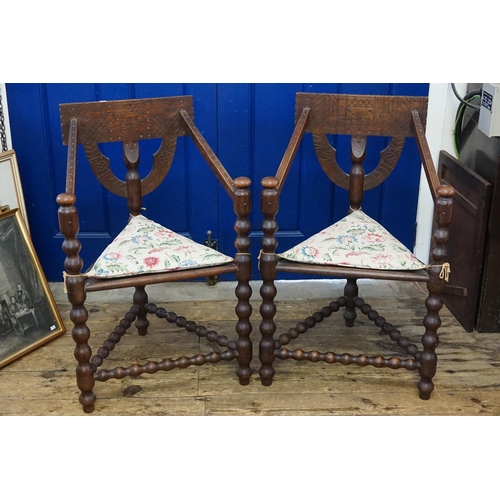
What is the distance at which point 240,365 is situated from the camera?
2336 millimetres

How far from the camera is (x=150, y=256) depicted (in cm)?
216

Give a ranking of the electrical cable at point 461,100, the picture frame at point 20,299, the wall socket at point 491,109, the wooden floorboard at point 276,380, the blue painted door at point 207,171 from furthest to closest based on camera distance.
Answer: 1. the blue painted door at point 207,171
2. the electrical cable at point 461,100
3. the picture frame at point 20,299
4. the wall socket at point 491,109
5. the wooden floorboard at point 276,380

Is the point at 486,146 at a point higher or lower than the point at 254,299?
higher

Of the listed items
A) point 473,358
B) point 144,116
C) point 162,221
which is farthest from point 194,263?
point 473,358

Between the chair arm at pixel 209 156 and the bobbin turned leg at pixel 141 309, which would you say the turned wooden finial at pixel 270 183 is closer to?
the chair arm at pixel 209 156

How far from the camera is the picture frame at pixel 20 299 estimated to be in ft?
8.16

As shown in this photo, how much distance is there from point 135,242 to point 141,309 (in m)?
0.46

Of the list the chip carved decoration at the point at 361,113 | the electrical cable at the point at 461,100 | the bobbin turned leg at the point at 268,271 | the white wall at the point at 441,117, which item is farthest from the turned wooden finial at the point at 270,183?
the white wall at the point at 441,117

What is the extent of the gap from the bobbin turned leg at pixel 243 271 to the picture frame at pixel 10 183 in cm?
102

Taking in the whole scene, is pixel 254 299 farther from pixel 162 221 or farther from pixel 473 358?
pixel 473 358

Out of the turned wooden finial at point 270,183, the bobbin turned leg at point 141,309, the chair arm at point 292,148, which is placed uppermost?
the chair arm at point 292,148

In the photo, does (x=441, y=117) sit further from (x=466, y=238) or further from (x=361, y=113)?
(x=361, y=113)

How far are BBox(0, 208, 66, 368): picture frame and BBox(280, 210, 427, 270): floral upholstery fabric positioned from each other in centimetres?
99

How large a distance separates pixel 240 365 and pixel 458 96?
134 centimetres
